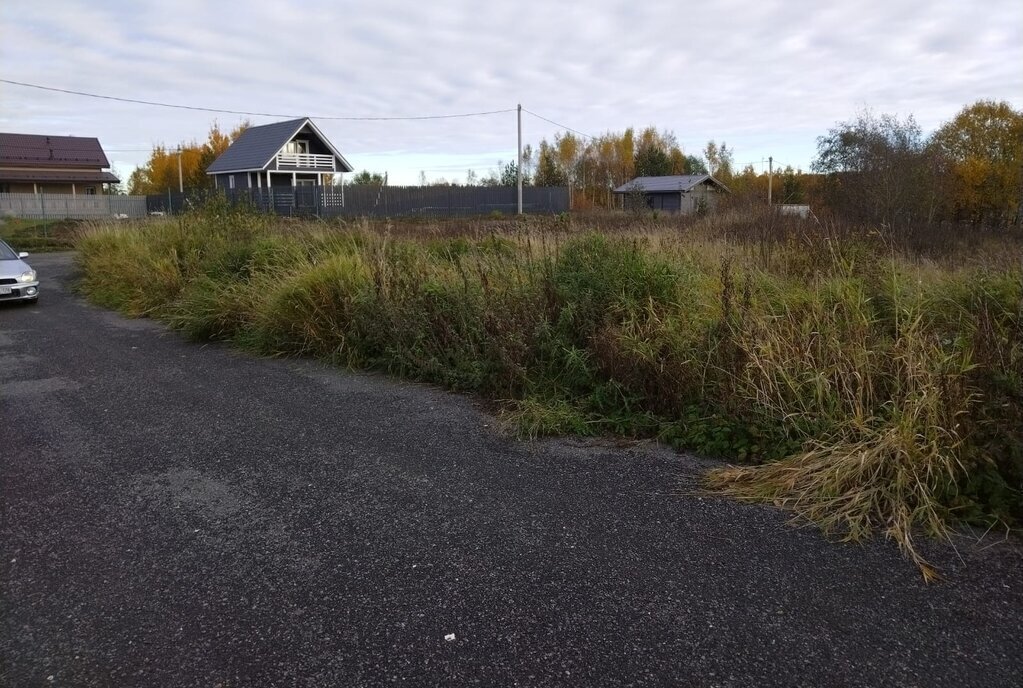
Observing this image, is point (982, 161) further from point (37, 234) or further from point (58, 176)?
point (58, 176)

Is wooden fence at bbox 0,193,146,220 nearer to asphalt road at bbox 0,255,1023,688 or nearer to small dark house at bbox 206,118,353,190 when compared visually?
small dark house at bbox 206,118,353,190

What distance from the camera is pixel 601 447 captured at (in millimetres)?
5289

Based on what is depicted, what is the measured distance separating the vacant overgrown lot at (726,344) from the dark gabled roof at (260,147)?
4220 cm

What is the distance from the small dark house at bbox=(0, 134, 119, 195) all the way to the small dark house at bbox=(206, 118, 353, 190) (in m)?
13.9

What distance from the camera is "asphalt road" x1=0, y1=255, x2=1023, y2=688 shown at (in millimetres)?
2881

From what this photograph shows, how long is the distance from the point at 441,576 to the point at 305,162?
52983mm

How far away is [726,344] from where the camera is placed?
5.57m

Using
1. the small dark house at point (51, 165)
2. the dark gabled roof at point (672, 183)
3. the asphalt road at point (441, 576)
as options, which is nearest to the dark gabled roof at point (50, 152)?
the small dark house at point (51, 165)

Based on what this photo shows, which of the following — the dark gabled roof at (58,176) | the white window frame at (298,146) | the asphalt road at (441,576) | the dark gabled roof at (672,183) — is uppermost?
the white window frame at (298,146)

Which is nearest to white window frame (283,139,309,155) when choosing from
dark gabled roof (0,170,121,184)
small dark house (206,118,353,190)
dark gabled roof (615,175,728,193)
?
small dark house (206,118,353,190)

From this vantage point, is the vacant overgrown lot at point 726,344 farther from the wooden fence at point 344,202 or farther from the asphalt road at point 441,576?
the wooden fence at point 344,202

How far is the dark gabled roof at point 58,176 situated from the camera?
57547 mm

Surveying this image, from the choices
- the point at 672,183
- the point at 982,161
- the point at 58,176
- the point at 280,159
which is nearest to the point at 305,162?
the point at 280,159

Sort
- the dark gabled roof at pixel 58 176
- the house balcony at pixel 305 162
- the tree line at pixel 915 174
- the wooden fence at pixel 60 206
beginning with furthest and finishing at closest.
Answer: the dark gabled roof at pixel 58 176 < the house balcony at pixel 305 162 < the wooden fence at pixel 60 206 < the tree line at pixel 915 174
